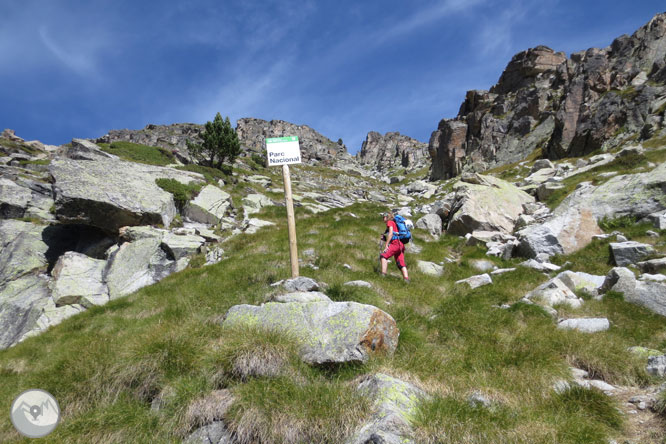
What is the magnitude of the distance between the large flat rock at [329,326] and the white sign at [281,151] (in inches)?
174

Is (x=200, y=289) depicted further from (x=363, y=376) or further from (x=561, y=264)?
(x=561, y=264)

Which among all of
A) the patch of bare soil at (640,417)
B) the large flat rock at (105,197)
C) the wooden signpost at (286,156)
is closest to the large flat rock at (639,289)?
the patch of bare soil at (640,417)

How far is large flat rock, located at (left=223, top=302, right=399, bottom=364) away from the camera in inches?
177

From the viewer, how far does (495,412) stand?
3.42 m

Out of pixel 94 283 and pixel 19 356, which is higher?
pixel 94 283

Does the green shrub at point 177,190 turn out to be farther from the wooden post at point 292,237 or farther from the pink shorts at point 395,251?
the pink shorts at point 395,251

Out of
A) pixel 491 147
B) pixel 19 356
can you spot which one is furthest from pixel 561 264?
pixel 491 147

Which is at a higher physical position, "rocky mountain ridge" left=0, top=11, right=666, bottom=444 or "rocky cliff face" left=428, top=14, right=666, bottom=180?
"rocky cliff face" left=428, top=14, right=666, bottom=180

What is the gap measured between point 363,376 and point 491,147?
8179cm

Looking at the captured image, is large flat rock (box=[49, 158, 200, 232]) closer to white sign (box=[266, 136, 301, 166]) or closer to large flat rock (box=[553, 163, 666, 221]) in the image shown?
white sign (box=[266, 136, 301, 166])

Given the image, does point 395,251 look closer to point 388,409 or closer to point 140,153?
point 388,409

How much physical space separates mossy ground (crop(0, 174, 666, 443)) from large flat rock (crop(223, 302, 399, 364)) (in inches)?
8.2

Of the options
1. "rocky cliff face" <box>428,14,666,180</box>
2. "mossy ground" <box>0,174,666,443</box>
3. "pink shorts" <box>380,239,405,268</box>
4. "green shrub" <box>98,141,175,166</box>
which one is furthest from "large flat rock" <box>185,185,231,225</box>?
"rocky cliff face" <box>428,14,666,180</box>

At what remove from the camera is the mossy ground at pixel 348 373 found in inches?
130
